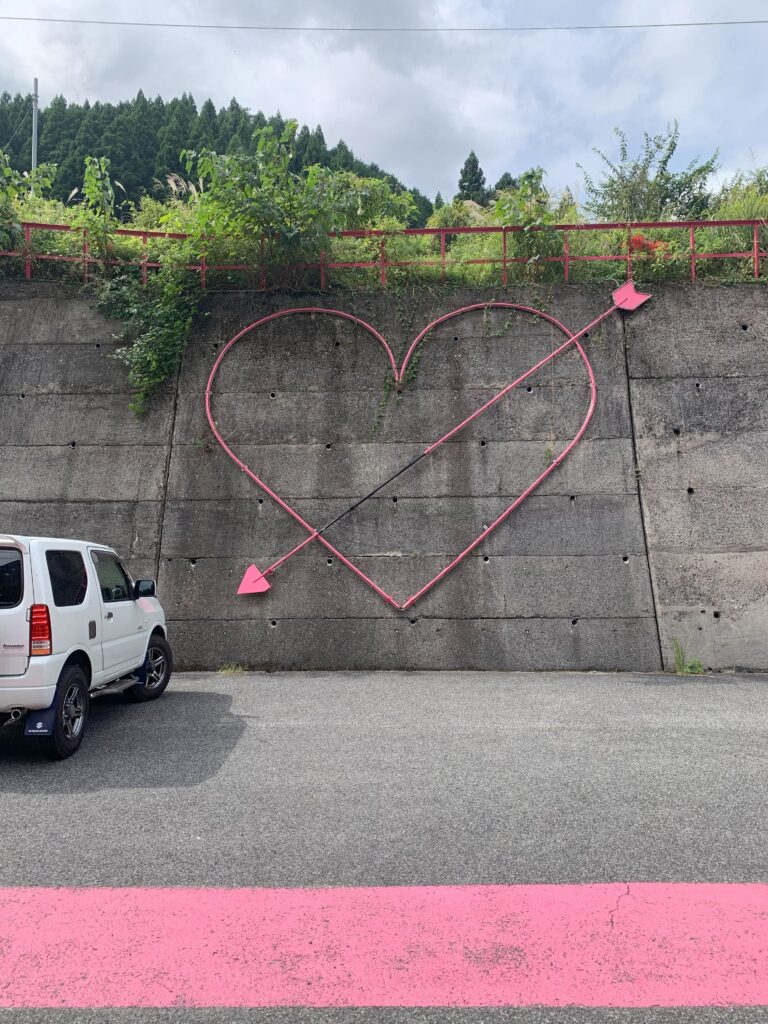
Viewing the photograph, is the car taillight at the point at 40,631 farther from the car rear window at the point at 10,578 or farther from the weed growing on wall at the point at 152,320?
the weed growing on wall at the point at 152,320

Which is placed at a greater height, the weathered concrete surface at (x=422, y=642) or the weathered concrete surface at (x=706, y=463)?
the weathered concrete surface at (x=706, y=463)

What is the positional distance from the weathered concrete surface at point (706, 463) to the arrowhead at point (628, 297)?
18 centimetres

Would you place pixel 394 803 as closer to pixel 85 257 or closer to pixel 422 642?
pixel 422 642

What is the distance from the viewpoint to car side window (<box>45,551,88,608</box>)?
5594mm

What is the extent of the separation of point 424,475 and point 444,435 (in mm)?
662

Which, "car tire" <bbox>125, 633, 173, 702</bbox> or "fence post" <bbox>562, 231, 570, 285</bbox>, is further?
"fence post" <bbox>562, 231, 570, 285</bbox>

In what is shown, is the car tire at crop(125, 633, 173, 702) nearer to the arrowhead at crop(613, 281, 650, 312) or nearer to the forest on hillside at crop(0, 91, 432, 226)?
the arrowhead at crop(613, 281, 650, 312)

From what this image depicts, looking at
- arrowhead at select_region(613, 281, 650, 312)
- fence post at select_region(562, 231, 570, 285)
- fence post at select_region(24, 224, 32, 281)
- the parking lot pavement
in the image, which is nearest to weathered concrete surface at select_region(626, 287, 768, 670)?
arrowhead at select_region(613, 281, 650, 312)

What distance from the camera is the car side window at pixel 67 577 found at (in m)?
5.59

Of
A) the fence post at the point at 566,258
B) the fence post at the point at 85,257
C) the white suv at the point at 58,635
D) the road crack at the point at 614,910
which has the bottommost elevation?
the road crack at the point at 614,910

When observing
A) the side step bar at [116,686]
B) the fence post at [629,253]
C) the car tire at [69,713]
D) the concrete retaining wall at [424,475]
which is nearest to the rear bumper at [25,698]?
the car tire at [69,713]

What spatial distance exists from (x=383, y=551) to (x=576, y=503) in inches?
107

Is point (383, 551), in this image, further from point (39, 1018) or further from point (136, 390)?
point (39, 1018)

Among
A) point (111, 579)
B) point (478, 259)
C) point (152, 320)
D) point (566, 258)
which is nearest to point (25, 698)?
point (111, 579)
